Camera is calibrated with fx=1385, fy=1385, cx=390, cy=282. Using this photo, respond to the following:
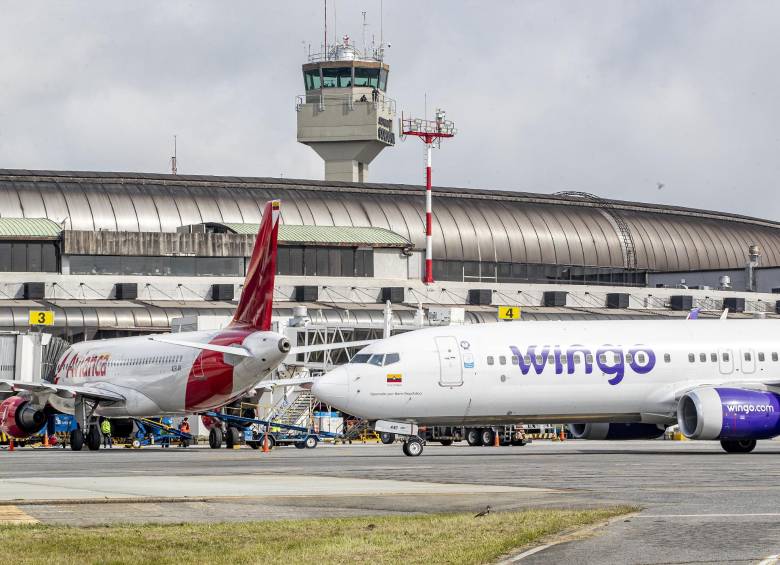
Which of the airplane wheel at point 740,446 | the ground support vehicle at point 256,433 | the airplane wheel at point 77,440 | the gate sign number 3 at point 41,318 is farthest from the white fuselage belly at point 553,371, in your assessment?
the gate sign number 3 at point 41,318

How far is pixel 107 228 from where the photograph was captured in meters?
99.2

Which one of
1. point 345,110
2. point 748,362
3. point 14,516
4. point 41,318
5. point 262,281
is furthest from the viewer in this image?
point 345,110

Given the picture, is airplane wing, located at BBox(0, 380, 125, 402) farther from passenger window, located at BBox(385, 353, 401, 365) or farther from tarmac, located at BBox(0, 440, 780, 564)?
tarmac, located at BBox(0, 440, 780, 564)

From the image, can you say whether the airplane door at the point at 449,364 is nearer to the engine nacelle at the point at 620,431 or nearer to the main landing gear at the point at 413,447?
the main landing gear at the point at 413,447

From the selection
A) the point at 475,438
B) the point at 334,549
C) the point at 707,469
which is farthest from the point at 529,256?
the point at 334,549

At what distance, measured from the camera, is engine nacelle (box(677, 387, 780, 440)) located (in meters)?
41.2

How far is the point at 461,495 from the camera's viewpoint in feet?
74.4

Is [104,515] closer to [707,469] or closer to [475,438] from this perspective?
[707,469]

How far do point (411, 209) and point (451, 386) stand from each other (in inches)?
2835

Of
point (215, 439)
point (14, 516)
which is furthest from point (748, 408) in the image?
point (14, 516)

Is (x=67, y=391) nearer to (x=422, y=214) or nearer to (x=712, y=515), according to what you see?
(x=712, y=515)

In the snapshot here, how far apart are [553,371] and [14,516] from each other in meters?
25.8

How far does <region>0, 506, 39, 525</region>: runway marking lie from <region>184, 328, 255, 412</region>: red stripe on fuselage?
28.8 meters

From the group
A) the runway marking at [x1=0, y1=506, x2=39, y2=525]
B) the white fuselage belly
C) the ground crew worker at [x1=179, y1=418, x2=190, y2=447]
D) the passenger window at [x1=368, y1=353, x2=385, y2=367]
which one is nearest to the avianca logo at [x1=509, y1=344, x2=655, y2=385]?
the white fuselage belly
